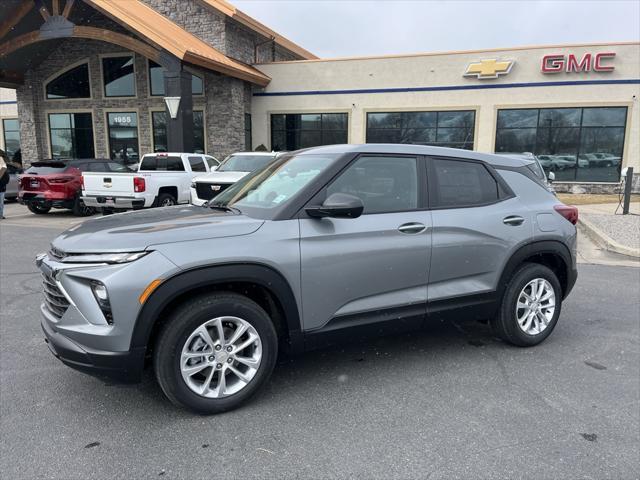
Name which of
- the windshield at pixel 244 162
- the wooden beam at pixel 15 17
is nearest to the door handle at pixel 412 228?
the windshield at pixel 244 162

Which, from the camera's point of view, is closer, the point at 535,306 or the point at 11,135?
the point at 535,306

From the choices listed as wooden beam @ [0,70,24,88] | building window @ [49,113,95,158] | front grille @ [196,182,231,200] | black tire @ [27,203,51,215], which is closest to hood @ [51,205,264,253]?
front grille @ [196,182,231,200]

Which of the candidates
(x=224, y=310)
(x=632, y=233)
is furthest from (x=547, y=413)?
(x=632, y=233)

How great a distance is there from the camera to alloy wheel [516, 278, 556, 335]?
13.6ft

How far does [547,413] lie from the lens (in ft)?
10.2

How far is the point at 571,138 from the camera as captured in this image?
20.0 metres

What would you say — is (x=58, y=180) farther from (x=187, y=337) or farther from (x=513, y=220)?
(x=513, y=220)

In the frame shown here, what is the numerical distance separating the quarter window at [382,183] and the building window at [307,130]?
18.8 metres

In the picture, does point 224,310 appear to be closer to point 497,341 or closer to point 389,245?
point 389,245

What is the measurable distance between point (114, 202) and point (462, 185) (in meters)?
9.84

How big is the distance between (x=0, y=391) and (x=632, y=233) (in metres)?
11.3

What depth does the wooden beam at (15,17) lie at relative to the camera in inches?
768

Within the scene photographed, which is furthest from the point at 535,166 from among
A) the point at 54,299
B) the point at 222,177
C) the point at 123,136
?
the point at 123,136

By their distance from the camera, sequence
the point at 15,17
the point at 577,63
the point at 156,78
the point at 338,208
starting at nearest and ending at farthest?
the point at 338,208 < the point at 577,63 < the point at 15,17 < the point at 156,78
